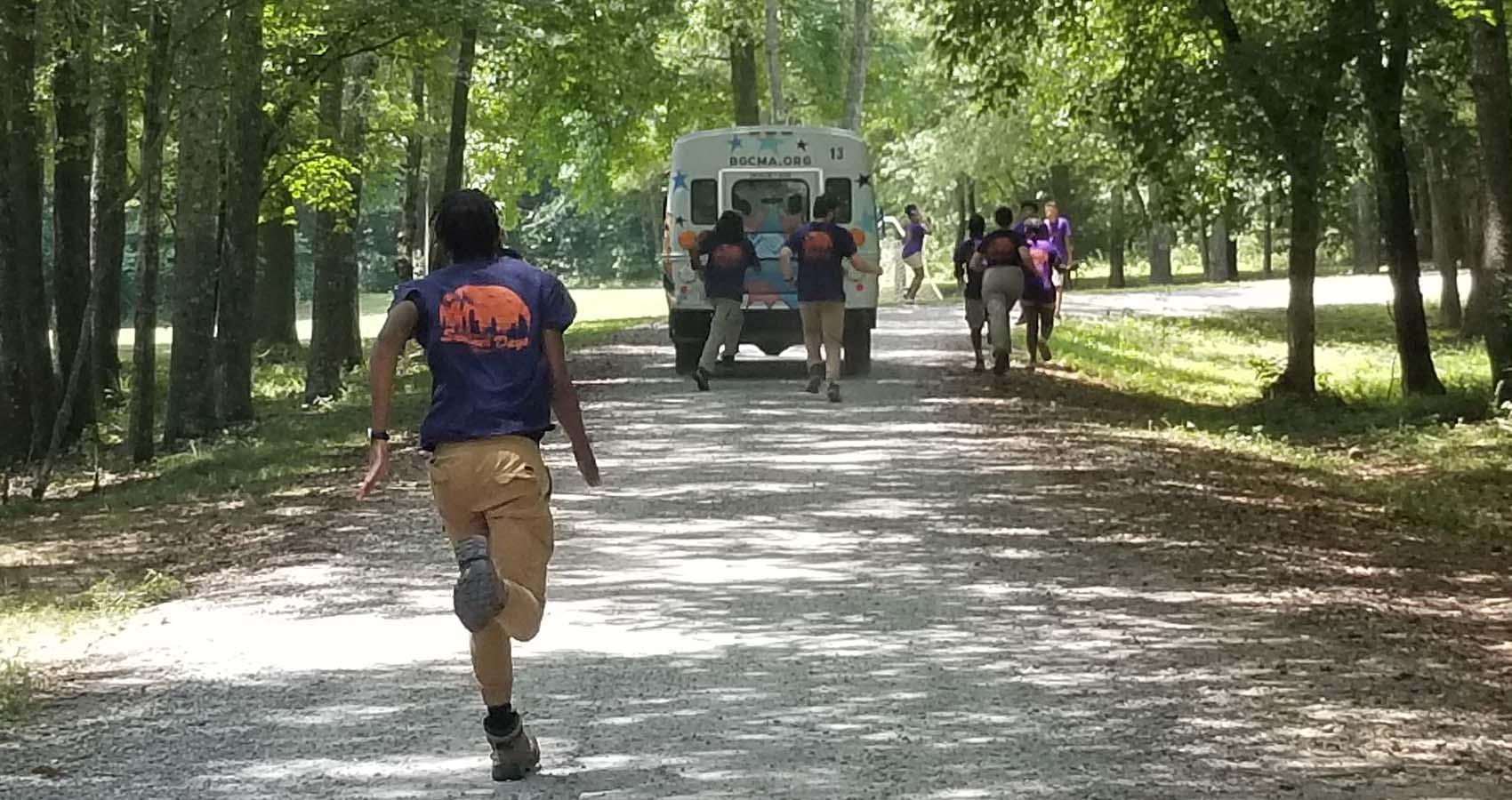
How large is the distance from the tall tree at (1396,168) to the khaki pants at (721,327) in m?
6.28

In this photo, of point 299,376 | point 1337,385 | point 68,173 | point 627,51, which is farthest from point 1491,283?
point 299,376

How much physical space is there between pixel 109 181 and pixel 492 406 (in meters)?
17.5

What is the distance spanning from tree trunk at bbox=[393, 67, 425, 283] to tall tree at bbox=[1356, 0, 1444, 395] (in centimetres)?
1741

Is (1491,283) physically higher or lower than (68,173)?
lower

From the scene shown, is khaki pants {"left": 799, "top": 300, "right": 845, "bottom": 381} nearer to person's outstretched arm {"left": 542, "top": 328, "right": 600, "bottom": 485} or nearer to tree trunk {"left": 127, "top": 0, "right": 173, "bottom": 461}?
tree trunk {"left": 127, "top": 0, "right": 173, "bottom": 461}

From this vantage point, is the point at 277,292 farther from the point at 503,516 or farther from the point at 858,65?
the point at 503,516

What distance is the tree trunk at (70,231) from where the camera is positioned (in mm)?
22609

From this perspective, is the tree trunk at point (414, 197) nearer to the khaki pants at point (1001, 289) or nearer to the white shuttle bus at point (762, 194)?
the white shuttle bus at point (762, 194)

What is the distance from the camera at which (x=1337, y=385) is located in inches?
987

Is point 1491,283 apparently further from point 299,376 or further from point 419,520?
point 299,376

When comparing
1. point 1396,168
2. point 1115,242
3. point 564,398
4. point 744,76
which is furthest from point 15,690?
point 1115,242

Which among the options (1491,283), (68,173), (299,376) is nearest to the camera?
(1491,283)

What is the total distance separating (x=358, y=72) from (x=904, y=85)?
947 inches

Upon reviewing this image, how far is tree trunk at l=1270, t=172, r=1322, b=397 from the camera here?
21.1 meters
